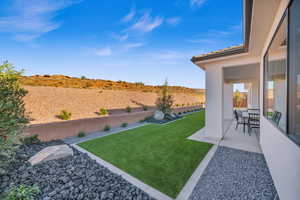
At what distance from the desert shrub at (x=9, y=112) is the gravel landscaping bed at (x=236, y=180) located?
143 inches

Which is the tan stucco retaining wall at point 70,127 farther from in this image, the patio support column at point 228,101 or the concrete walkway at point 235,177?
the patio support column at point 228,101

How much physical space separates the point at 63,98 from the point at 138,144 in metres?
8.47

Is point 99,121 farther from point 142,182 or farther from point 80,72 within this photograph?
point 80,72

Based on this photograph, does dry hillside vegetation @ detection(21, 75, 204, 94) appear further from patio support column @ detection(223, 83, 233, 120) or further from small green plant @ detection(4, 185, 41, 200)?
small green plant @ detection(4, 185, 41, 200)

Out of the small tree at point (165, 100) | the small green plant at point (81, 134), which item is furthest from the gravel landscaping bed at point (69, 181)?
the small tree at point (165, 100)

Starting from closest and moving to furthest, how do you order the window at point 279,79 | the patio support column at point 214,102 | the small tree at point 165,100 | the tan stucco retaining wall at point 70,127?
the window at point 279,79
the tan stucco retaining wall at point 70,127
the patio support column at point 214,102
the small tree at point 165,100

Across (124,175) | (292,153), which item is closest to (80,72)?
(124,175)

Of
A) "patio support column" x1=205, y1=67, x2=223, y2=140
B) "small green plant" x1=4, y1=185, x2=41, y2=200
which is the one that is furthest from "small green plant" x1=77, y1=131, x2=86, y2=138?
"patio support column" x1=205, y1=67, x2=223, y2=140

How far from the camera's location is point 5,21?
194 inches

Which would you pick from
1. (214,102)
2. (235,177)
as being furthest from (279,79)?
(214,102)

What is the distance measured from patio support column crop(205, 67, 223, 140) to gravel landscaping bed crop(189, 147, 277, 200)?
1718 millimetres

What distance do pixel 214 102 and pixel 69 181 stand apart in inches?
225

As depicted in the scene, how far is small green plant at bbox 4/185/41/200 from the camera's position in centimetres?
184

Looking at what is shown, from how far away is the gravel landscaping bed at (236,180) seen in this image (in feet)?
7.82
